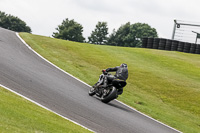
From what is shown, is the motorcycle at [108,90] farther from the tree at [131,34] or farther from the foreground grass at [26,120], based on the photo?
the tree at [131,34]

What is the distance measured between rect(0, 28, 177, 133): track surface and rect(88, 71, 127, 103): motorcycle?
27 cm

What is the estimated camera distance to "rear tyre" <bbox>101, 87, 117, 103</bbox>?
13.3 m

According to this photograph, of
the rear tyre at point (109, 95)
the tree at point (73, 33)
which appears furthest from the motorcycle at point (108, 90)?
the tree at point (73, 33)

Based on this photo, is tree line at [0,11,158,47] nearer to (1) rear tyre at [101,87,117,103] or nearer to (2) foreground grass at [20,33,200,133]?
(2) foreground grass at [20,33,200,133]

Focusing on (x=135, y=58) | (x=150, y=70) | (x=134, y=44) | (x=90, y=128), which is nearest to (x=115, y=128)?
(x=90, y=128)

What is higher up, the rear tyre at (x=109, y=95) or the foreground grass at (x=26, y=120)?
the foreground grass at (x=26, y=120)

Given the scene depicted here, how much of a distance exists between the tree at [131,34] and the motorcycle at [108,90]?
100 m

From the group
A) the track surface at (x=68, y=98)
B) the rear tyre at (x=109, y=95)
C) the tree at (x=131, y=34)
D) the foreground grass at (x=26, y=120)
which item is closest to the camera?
the foreground grass at (x=26, y=120)

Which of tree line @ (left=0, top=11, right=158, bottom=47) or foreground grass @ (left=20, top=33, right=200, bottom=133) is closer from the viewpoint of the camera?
foreground grass @ (left=20, top=33, right=200, bottom=133)

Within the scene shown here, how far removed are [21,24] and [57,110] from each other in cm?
11002

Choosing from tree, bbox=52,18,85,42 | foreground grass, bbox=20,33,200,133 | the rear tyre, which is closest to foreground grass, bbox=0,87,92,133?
the rear tyre

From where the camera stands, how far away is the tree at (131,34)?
Result: 383 ft

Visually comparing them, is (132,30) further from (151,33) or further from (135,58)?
(135,58)

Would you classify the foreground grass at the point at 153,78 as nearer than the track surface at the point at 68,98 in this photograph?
No
